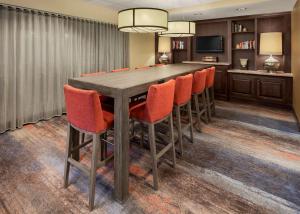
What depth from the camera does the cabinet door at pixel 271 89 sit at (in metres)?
4.70

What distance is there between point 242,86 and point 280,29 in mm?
1501

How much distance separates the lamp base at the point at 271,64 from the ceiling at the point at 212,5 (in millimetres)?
1041

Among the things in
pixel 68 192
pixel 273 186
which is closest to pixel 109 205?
pixel 68 192

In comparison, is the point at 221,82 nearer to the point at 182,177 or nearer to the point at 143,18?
the point at 143,18

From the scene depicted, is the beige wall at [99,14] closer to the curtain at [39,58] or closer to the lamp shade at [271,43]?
the curtain at [39,58]

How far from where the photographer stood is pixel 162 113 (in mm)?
2145

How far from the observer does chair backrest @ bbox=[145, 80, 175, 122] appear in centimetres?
194

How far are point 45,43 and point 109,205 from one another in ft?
10.4

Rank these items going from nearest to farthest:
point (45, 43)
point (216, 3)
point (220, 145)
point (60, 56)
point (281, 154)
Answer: point (281, 154)
point (220, 145)
point (45, 43)
point (60, 56)
point (216, 3)

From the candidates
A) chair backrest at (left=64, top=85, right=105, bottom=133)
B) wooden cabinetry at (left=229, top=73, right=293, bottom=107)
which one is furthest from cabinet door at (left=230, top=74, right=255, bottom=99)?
chair backrest at (left=64, top=85, right=105, bottom=133)

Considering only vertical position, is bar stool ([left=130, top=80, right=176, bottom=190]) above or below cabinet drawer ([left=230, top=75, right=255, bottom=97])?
below

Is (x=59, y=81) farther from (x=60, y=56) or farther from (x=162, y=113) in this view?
(x=162, y=113)

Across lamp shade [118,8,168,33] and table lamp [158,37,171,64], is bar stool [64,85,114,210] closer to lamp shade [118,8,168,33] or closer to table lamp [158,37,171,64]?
lamp shade [118,8,168,33]

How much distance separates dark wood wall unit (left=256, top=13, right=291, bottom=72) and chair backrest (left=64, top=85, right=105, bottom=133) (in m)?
4.73
